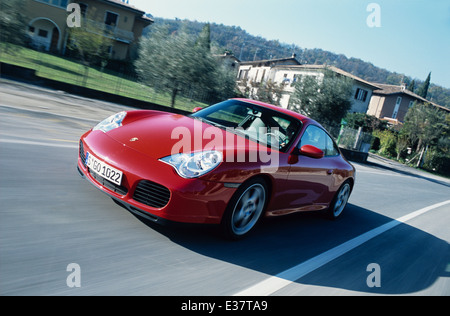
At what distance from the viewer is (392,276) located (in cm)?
424

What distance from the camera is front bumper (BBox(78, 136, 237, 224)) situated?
3330mm

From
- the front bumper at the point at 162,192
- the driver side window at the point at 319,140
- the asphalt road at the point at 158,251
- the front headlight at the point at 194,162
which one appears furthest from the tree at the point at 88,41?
the front headlight at the point at 194,162

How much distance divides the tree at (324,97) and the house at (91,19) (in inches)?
729

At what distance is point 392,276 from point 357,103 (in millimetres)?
50632

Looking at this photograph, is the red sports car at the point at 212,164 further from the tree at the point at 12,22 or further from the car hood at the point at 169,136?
the tree at the point at 12,22

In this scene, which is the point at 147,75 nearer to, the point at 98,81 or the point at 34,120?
the point at 98,81

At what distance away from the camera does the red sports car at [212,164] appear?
339cm

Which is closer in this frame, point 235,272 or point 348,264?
point 235,272

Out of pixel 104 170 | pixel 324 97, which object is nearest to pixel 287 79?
pixel 324 97

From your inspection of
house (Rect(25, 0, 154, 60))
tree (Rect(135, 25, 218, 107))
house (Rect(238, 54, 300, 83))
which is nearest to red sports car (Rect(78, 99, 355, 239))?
tree (Rect(135, 25, 218, 107))

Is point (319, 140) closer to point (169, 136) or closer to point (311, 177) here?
point (311, 177)

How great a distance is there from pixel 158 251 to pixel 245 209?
1046 mm

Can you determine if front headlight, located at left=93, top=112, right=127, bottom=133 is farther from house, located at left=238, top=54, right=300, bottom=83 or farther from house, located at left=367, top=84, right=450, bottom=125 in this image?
house, located at left=367, top=84, right=450, bottom=125

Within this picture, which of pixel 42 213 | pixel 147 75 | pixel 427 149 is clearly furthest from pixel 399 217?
pixel 427 149
